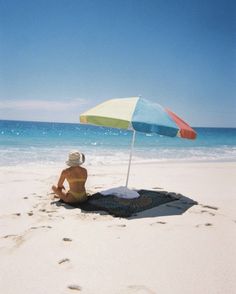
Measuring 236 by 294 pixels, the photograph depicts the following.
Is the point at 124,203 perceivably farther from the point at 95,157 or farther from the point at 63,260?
the point at 95,157

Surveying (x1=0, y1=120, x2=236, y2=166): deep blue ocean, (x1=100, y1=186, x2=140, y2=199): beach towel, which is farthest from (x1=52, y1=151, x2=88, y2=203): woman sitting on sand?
(x1=0, y1=120, x2=236, y2=166): deep blue ocean

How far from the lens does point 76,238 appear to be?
3781 mm

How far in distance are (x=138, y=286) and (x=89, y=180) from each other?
198 inches

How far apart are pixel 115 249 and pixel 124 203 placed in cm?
188

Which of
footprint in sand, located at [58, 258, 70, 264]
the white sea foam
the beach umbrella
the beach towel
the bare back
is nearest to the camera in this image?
footprint in sand, located at [58, 258, 70, 264]

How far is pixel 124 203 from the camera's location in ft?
17.6

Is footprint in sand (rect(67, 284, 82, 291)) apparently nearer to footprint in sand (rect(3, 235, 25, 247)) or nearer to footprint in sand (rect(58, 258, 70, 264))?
footprint in sand (rect(58, 258, 70, 264))

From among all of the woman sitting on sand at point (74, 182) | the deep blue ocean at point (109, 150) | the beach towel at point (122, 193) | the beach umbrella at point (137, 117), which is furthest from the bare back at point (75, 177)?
the deep blue ocean at point (109, 150)

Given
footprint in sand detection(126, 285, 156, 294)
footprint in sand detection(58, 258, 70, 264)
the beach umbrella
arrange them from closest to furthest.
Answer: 1. footprint in sand detection(126, 285, 156, 294)
2. footprint in sand detection(58, 258, 70, 264)
3. the beach umbrella

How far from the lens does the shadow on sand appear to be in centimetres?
493

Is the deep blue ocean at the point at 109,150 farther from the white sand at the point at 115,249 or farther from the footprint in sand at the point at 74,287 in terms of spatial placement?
the footprint in sand at the point at 74,287

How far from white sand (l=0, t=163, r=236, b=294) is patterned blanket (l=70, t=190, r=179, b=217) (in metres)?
0.19

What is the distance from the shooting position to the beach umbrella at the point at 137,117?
4890mm

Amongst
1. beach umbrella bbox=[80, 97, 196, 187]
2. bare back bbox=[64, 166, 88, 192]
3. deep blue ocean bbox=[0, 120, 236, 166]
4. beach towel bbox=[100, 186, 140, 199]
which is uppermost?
beach umbrella bbox=[80, 97, 196, 187]
